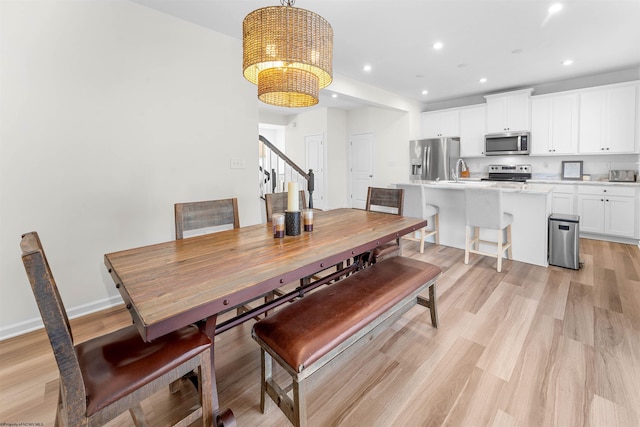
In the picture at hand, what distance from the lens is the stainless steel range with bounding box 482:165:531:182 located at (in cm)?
541

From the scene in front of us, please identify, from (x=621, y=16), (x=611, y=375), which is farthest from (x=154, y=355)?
(x=621, y=16)

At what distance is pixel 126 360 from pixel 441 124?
656 centimetres

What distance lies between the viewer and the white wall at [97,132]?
82.7 inches

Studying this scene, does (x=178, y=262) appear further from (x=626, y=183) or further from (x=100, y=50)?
(x=626, y=183)

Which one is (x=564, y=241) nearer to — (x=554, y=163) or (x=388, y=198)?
(x=388, y=198)

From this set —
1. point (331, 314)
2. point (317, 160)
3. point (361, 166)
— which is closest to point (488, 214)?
point (331, 314)

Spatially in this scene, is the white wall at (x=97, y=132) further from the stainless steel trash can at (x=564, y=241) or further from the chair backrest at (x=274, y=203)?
the stainless steel trash can at (x=564, y=241)

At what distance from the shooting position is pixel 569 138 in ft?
15.7

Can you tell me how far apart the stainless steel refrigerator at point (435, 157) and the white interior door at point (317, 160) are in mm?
2263

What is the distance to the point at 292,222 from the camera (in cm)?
183

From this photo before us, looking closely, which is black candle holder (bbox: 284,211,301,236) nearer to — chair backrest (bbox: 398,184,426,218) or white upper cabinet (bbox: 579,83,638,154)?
chair backrest (bbox: 398,184,426,218)

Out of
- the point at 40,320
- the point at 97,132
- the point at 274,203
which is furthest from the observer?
the point at 274,203

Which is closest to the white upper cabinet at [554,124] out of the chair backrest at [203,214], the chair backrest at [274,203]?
the chair backrest at [274,203]

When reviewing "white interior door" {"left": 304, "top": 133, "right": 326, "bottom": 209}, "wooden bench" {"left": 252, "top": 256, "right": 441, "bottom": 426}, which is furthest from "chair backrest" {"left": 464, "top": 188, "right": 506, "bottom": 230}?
"white interior door" {"left": 304, "top": 133, "right": 326, "bottom": 209}
